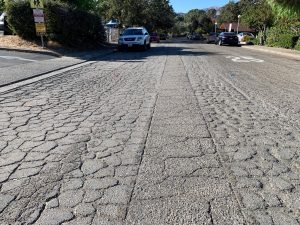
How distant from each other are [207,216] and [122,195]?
84 cm

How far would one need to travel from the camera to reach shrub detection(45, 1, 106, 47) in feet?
65.5

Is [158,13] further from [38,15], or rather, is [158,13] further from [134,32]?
[38,15]

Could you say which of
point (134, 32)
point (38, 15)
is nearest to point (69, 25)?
point (38, 15)

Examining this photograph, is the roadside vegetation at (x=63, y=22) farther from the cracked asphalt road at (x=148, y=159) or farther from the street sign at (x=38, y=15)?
the cracked asphalt road at (x=148, y=159)

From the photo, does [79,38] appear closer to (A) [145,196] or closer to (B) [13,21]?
(B) [13,21]

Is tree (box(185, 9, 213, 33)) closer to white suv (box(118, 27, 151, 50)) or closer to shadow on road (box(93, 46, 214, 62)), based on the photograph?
white suv (box(118, 27, 151, 50))

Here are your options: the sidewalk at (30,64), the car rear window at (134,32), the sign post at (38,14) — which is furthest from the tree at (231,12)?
the sign post at (38,14)

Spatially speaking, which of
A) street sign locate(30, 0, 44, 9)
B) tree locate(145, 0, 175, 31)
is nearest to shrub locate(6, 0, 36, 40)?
street sign locate(30, 0, 44, 9)

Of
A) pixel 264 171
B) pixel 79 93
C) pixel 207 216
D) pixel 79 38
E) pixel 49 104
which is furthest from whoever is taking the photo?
pixel 79 38

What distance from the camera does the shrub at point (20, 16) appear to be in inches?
757

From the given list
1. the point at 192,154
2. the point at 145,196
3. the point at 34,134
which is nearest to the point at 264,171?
the point at 192,154

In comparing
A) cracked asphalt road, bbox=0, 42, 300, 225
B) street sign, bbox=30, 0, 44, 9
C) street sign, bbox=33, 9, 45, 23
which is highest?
street sign, bbox=30, 0, 44, 9

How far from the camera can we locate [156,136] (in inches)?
193

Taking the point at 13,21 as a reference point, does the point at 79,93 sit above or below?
below
